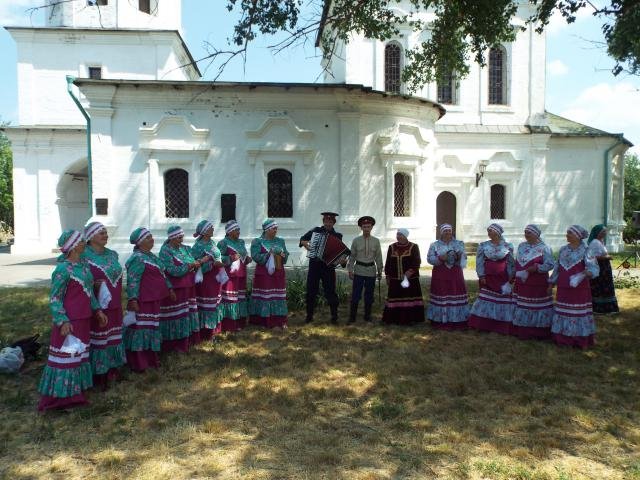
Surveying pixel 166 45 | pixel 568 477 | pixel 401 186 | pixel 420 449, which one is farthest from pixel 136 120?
pixel 568 477

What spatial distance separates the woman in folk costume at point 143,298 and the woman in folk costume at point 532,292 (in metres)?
5.10

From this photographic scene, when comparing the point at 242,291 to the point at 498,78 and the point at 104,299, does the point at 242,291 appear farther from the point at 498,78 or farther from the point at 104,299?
the point at 498,78

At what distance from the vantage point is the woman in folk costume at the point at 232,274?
24.9ft

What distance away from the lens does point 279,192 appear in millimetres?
14242

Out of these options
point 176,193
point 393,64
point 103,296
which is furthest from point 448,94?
point 103,296

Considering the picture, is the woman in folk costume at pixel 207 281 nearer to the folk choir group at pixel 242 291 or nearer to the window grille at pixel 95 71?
the folk choir group at pixel 242 291

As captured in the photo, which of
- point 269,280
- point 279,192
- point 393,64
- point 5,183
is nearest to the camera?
point 269,280

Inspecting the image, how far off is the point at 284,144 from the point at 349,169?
6.55 ft

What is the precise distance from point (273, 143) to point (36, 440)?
1060 cm

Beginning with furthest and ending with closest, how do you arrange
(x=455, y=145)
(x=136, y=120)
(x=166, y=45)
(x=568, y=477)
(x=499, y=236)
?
(x=166, y=45)
(x=455, y=145)
(x=136, y=120)
(x=499, y=236)
(x=568, y=477)

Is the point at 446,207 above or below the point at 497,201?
below

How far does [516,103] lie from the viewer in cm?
2027

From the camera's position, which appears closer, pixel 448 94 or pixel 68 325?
pixel 68 325

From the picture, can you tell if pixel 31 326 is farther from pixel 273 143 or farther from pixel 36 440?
pixel 273 143
